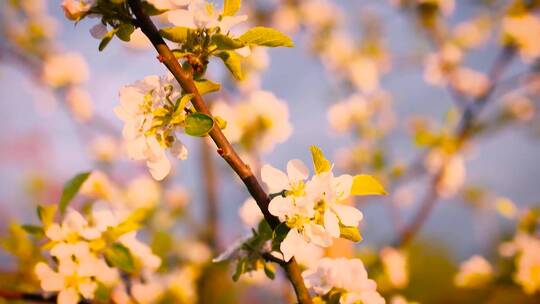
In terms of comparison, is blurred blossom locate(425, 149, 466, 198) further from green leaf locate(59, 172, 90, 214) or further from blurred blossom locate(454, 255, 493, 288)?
green leaf locate(59, 172, 90, 214)

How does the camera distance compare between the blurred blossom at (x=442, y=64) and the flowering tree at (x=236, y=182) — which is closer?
the flowering tree at (x=236, y=182)

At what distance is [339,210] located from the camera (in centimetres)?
47

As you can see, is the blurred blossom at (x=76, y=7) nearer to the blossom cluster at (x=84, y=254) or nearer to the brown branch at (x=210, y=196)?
the blossom cluster at (x=84, y=254)

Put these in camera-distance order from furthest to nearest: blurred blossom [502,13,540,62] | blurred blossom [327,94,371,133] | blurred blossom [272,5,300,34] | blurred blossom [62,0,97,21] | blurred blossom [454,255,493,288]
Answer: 1. blurred blossom [272,5,300,34]
2. blurred blossom [327,94,371,133]
3. blurred blossom [502,13,540,62]
4. blurred blossom [454,255,493,288]
5. blurred blossom [62,0,97,21]

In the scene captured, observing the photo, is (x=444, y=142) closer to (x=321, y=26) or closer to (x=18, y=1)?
(x=321, y=26)

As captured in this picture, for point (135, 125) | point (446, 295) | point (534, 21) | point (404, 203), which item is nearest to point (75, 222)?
point (135, 125)

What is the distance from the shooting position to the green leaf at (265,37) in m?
0.48

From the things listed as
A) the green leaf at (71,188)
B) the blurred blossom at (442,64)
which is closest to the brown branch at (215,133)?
the green leaf at (71,188)

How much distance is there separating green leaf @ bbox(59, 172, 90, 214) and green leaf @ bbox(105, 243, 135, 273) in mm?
103

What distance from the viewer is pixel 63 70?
2.25 m

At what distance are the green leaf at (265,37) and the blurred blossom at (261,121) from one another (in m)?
0.71

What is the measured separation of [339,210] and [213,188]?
2.00 meters

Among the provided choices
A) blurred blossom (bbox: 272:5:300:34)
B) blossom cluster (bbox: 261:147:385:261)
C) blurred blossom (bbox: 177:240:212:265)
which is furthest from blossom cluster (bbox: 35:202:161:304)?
blurred blossom (bbox: 272:5:300:34)

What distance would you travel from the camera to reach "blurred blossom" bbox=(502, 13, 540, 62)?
1.63m
